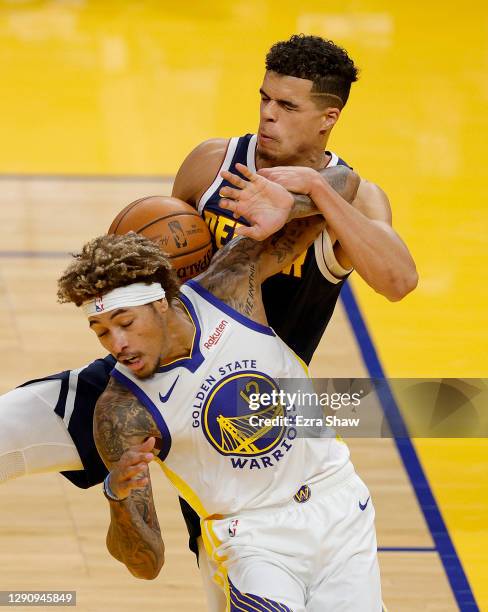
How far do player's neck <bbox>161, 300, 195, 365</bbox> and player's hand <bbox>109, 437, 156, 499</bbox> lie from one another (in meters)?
0.38

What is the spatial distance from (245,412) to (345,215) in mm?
808

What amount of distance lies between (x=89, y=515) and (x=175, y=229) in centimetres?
233

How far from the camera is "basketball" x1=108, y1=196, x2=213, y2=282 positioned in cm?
499

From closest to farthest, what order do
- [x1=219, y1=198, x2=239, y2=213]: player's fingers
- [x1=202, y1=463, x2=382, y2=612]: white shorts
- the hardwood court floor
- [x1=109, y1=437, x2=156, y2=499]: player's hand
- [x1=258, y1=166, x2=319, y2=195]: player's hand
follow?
[x1=109, y1=437, x2=156, y2=499]: player's hand < [x1=202, y1=463, x2=382, y2=612]: white shorts < [x1=219, y1=198, x2=239, y2=213]: player's fingers < [x1=258, y1=166, x2=319, y2=195]: player's hand < the hardwood court floor

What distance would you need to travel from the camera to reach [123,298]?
446 cm

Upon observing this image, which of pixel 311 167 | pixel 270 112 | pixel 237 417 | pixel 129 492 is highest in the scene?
pixel 270 112

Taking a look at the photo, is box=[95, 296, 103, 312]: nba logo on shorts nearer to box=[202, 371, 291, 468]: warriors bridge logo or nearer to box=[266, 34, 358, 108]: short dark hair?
box=[202, 371, 291, 468]: warriors bridge logo

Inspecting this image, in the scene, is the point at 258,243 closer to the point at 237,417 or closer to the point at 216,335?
the point at 216,335

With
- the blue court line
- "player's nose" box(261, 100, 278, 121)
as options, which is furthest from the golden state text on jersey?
the blue court line

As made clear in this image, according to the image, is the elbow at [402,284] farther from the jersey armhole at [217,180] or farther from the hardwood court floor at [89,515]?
the hardwood court floor at [89,515]

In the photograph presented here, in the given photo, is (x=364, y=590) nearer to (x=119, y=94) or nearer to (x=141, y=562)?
(x=141, y=562)

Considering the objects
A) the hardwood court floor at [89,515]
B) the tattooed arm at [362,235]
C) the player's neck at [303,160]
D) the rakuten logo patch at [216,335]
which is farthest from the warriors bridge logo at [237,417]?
the hardwood court floor at [89,515]

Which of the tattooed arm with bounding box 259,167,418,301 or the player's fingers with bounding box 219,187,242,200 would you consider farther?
the tattooed arm with bounding box 259,167,418,301

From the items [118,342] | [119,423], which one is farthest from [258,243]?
[119,423]
